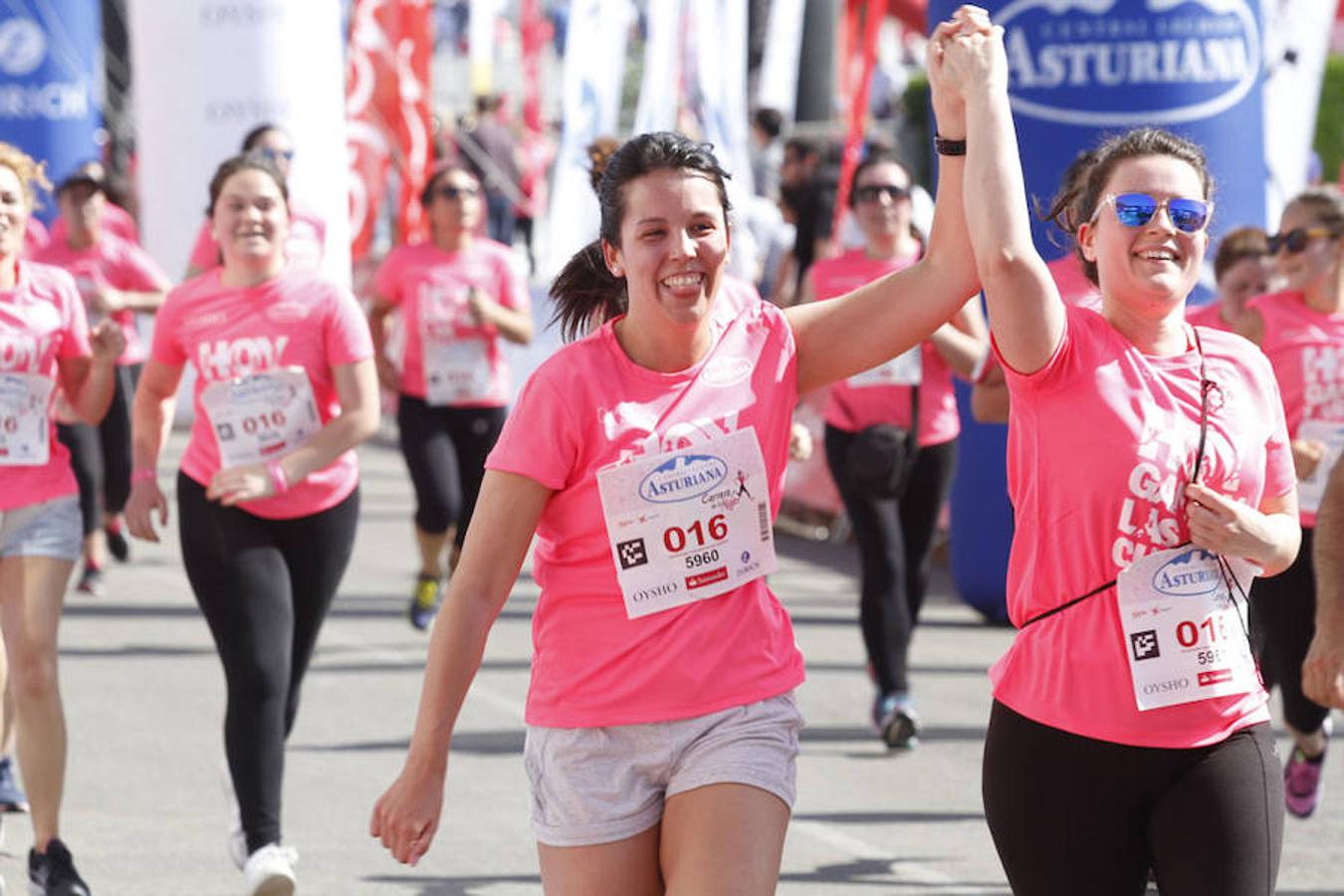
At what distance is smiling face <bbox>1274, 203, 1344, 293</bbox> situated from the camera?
7.03 meters

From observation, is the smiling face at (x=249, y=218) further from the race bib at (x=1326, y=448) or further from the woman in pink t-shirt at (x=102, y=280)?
the woman in pink t-shirt at (x=102, y=280)

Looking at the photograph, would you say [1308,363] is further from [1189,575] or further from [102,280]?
[102,280]

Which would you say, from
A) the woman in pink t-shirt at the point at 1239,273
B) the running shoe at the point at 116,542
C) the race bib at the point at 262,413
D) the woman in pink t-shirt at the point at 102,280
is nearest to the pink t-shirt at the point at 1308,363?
the woman in pink t-shirt at the point at 1239,273

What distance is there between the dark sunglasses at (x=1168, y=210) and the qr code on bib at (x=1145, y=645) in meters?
0.67

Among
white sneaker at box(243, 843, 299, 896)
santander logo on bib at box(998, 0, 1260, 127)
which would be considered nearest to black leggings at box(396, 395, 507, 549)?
santander logo on bib at box(998, 0, 1260, 127)

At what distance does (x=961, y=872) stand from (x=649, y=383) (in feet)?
9.77

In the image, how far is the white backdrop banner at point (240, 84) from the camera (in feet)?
51.3

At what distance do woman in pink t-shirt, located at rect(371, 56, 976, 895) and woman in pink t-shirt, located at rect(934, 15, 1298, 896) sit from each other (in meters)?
0.26

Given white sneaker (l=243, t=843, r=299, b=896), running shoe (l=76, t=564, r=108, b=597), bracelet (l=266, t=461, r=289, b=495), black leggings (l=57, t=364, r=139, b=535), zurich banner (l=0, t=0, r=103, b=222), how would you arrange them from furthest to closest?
zurich banner (l=0, t=0, r=103, b=222), running shoe (l=76, t=564, r=108, b=597), black leggings (l=57, t=364, r=139, b=535), bracelet (l=266, t=461, r=289, b=495), white sneaker (l=243, t=843, r=299, b=896)

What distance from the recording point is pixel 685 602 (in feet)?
12.8

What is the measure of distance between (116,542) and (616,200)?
9.15m

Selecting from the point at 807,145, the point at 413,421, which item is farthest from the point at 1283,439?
the point at 807,145

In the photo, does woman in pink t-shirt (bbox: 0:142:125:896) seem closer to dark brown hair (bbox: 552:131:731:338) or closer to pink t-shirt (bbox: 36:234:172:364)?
dark brown hair (bbox: 552:131:731:338)

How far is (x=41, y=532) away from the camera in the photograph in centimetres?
628
